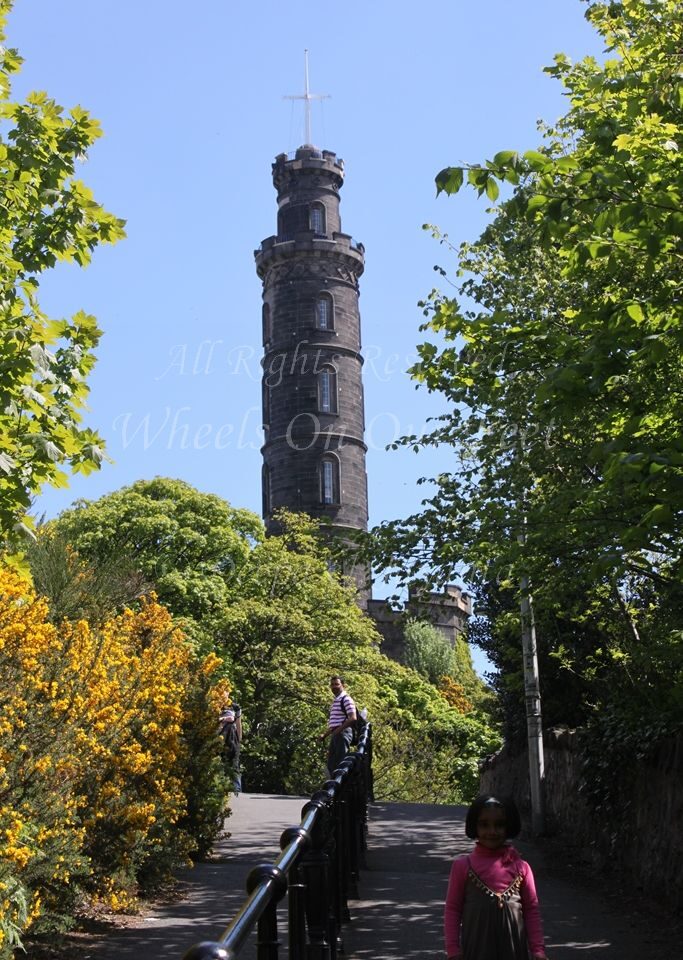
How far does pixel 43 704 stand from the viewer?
9117mm

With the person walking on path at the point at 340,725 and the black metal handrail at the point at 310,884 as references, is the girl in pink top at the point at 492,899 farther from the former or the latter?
the person walking on path at the point at 340,725

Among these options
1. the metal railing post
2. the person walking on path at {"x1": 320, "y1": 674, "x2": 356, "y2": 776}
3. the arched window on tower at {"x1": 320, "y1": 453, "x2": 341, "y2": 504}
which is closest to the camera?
the metal railing post

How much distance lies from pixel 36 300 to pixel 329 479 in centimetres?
4898

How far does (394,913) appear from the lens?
404 inches

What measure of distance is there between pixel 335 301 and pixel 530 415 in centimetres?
4803

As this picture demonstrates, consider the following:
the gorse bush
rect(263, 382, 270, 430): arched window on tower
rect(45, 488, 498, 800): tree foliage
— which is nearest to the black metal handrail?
the gorse bush

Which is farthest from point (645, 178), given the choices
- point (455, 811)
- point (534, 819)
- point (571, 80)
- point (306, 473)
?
point (306, 473)

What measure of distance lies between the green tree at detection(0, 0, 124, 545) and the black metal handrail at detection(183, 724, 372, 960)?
11.8 feet

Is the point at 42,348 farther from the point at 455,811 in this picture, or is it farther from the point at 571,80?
the point at 455,811

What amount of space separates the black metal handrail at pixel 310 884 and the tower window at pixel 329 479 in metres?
45.6

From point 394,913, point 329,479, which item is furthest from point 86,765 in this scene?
point 329,479

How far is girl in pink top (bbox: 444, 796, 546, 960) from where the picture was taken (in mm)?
5008

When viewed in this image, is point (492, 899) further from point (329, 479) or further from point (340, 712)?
point (329, 479)

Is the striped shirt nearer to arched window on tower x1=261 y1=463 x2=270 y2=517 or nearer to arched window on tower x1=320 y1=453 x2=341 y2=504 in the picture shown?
arched window on tower x1=320 y1=453 x2=341 y2=504
